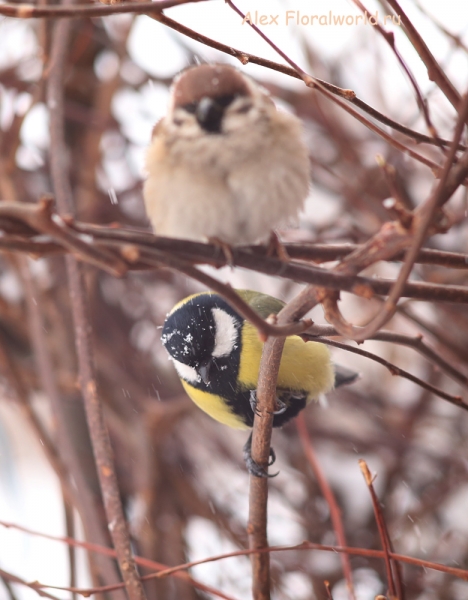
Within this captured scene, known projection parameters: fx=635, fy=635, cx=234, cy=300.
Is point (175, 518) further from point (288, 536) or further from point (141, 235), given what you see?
point (141, 235)

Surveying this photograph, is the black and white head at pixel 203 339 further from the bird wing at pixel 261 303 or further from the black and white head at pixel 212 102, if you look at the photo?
the black and white head at pixel 212 102

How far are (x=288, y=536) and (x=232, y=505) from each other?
0.62 feet

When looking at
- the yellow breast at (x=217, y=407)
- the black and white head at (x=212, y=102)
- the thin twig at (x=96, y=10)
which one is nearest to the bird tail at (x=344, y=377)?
the yellow breast at (x=217, y=407)

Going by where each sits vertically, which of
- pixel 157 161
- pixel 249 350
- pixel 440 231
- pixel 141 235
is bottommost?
pixel 141 235

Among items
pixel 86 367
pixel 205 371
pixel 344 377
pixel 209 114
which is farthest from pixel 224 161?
pixel 344 377

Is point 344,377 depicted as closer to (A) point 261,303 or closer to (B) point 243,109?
(A) point 261,303

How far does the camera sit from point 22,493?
83.0 inches

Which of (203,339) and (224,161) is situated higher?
(203,339)

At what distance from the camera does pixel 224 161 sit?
74 cm

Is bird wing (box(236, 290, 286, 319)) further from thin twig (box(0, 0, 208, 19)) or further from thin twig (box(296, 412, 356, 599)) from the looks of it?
thin twig (box(0, 0, 208, 19))

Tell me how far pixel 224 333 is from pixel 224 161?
534mm

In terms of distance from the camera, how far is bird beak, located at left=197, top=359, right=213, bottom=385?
1.18 m

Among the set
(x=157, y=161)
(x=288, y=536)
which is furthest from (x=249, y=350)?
(x=288, y=536)

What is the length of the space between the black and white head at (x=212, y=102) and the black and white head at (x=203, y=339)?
0.47 m
